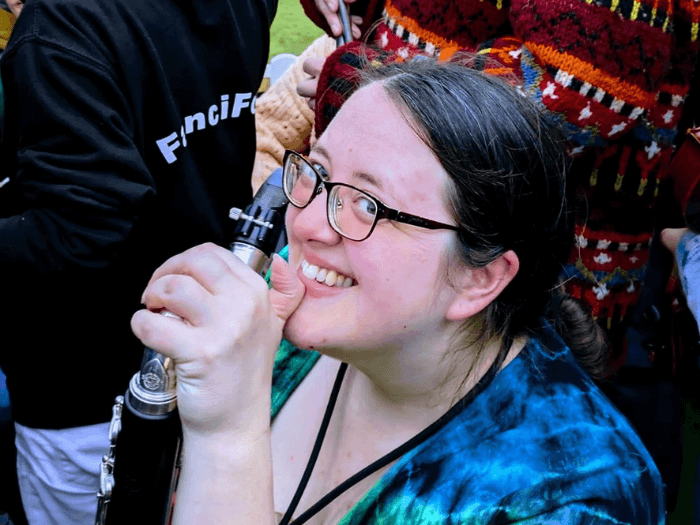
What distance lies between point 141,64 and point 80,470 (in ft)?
4.00

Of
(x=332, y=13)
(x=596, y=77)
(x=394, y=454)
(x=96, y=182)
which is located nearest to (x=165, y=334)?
(x=394, y=454)

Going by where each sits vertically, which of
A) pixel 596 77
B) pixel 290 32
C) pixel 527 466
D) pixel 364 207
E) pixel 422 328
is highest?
pixel 596 77

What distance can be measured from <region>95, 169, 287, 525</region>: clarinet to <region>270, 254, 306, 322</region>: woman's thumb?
0.22ft

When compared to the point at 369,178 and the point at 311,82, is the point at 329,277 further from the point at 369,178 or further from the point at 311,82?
the point at 311,82

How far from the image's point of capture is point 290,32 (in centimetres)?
372

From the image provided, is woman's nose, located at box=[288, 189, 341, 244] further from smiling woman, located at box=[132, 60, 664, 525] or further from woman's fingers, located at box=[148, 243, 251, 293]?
woman's fingers, located at box=[148, 243, 251, 293]

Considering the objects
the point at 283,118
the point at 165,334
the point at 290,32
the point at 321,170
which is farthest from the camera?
the point at 290,32

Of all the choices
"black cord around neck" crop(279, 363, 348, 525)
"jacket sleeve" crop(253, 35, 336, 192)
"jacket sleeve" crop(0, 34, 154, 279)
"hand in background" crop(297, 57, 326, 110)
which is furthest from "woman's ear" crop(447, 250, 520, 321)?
"jacket sleeve" crop(253, 35, 336, 192)

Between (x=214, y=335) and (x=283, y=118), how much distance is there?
2212 mm

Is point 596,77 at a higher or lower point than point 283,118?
higher

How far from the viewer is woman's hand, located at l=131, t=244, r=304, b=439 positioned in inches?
36.9

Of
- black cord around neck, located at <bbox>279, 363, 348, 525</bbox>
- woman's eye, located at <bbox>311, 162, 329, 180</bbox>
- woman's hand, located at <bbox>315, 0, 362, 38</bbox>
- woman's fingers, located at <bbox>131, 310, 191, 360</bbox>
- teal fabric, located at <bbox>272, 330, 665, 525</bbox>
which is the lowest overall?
black cord around neck, located at <bbox>279, 363, 348, 525</bbox>

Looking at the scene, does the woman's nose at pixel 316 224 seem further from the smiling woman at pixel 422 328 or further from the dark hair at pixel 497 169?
the dark hair at pixel 497 169

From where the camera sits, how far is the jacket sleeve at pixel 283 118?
300 centimetres
